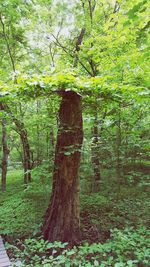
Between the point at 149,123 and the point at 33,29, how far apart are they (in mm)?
6480

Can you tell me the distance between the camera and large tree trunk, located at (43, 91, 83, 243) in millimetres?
3750

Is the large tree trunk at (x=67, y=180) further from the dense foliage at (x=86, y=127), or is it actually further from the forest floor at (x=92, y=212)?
the forest floor at (x=92, y=212)

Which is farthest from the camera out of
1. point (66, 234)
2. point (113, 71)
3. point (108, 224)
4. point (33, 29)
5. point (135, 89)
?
point (33, 29)

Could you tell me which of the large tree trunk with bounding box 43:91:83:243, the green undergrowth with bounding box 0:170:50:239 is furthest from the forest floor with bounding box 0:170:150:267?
the large tree trunk with bounding box 43:91:83:243

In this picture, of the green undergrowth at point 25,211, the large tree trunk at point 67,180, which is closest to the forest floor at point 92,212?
the green undergrowth at point 25,211

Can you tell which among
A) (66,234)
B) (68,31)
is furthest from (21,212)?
(68,31)

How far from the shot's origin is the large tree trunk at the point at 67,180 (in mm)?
3750

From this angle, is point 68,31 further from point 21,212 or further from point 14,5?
point 21,212

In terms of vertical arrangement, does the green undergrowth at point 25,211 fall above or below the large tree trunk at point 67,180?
below

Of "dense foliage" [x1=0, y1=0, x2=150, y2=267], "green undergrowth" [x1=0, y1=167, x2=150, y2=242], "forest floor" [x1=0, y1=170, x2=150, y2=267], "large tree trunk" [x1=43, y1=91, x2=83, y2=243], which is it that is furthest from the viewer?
"green undergrowth" [x1=0, y1=167, x2=150, y2=242]

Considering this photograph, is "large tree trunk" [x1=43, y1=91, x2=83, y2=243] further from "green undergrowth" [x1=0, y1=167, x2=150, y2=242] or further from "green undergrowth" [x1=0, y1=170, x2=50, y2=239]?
"green undergrowth" [x1=0, y1=170, x2=50, y2=239]

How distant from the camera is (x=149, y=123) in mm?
4977

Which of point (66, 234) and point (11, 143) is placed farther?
point (11, 143)

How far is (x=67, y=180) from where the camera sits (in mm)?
3775
